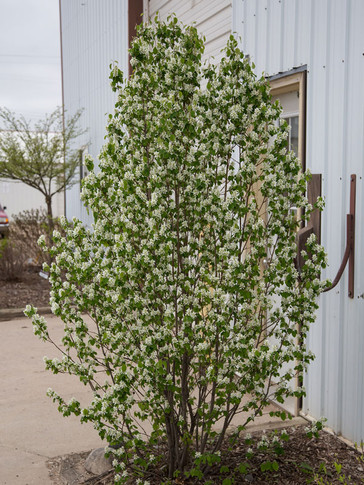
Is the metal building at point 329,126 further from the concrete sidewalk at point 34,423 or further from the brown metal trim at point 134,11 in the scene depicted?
the brown metal trim at point 134,11

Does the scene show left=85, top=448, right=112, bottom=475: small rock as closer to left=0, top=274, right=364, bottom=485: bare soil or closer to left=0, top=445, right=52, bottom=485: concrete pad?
left=0, top=274, right=364, bottom=485: bare soil

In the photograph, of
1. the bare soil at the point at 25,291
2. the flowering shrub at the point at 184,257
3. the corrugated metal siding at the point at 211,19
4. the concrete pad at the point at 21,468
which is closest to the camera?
the flowering shrub at the point at 184,257

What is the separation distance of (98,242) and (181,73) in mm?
1080

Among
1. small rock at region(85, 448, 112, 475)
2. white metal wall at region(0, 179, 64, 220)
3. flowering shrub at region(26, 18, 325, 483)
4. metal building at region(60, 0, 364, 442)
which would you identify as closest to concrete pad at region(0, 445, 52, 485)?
small rock at region(85, 448, 112, 475)

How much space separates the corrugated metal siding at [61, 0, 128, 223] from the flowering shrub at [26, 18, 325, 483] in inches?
247

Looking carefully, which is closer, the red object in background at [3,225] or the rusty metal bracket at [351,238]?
the rusty metal bracket at [351,238]

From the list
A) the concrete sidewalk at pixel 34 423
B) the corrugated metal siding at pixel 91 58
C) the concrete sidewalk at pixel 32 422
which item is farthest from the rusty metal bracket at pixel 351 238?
the corrugated metal siding at pixel 91 58

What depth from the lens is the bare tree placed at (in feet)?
42.3

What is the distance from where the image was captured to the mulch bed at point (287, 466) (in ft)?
11.8

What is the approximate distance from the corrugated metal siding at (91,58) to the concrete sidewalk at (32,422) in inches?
178

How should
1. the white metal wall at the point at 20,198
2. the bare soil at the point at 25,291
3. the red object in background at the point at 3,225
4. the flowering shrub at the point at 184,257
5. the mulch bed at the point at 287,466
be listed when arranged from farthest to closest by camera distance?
the white metal wall at the point at 20,198 < the red object in background at the point at 3,225 < the bare soil at the point at 25,291 < the mulch bed at the point at 287,466 < the flowering shrub at the point at 184,257

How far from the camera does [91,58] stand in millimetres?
12141

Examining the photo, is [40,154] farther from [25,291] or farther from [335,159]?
[335,159]

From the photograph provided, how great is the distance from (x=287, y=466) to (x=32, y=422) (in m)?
2.21
